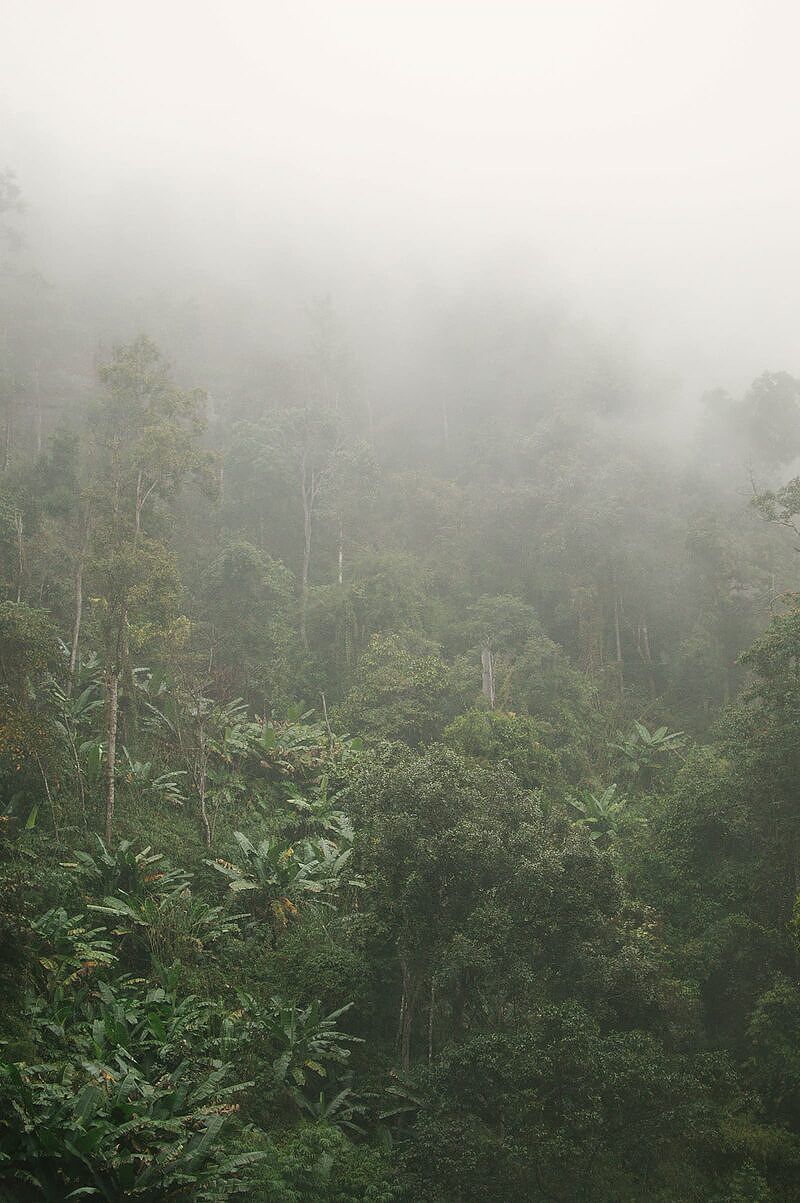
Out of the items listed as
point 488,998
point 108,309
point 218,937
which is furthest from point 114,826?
point 108,309

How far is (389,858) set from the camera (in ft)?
36.3

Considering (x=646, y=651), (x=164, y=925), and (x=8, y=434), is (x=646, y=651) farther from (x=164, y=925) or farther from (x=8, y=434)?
(x=8, y=434)

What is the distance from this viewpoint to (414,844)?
35.9ft

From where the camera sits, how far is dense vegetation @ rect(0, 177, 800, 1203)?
9.23 meters

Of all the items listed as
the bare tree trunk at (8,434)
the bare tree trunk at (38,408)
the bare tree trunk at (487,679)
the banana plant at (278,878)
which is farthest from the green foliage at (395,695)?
the bare tree trunk at (38,408)

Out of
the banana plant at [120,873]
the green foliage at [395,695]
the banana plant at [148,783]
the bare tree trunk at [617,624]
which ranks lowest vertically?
the banana plant at [120,873]

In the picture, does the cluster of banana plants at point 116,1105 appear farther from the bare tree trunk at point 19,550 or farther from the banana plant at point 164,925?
the bare tree trunk at point 19,550

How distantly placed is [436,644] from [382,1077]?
15015 millimetres

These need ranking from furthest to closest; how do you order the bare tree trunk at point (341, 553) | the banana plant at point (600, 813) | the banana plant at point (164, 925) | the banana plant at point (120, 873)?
the bare tree trunk at point (341, 553) → the banana plant at point (600, 813) → the banana plant at point (120, 873) → the banana plant at point (164, 925)

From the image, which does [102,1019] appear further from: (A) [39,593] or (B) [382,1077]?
(A) [39,593]

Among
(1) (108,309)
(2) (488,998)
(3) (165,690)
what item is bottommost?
(2) (488,998)

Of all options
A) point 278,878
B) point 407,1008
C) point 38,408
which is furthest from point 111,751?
point 38,408

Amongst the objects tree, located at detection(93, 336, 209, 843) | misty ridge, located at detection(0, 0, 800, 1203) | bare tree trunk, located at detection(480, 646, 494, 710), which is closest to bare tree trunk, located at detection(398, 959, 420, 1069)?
misty ridge, located at detection(0, 0, 800, 1203)

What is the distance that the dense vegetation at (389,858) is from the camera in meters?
9.23
